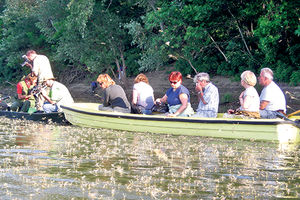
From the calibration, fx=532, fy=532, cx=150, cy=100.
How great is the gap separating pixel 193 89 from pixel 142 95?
603 inches

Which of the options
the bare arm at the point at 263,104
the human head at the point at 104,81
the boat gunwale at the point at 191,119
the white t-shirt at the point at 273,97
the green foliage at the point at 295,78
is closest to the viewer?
the boat gunwale at the point at 191,119

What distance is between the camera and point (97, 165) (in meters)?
8.24

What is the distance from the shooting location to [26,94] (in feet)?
52.5

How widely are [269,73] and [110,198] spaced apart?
690cm

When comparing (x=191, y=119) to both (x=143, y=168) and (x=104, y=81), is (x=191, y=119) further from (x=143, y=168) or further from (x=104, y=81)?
(x=143, y=168)

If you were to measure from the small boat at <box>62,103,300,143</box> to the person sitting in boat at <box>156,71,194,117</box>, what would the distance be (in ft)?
1.07

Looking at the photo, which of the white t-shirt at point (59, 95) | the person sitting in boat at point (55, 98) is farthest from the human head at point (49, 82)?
the white t-shirt at point (59, 95)

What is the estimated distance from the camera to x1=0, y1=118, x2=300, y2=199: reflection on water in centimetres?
661

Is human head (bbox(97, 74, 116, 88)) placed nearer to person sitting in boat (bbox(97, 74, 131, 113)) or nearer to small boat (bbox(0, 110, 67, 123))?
person sitting in boat (bbox(97, 74, 131, 113))

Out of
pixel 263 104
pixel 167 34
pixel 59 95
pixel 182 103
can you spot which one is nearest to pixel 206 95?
pixel 182 103

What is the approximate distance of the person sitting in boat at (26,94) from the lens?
15.9 meters

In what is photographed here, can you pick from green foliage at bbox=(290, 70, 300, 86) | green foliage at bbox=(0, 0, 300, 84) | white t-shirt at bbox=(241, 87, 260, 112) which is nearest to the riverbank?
green foliage at bbox=(290, 70, 300, 86)

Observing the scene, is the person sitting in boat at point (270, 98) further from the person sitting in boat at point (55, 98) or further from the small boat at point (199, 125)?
the person sitting in boat at point (55, 98)

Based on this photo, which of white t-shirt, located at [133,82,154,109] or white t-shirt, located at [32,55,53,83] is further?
white t-shirt, located at [32,55,53,83]
